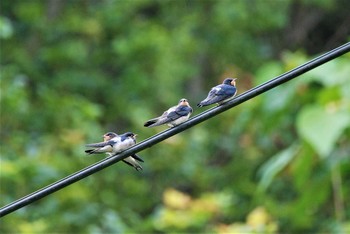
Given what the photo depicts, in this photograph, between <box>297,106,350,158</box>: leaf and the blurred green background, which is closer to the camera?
<box>297,106,350,158</box>: leaf

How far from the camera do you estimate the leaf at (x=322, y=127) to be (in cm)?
554

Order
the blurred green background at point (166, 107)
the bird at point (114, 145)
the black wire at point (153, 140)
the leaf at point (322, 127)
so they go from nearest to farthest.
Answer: the black wire at point (153, 140), the bird at point (114, 145), the leaf at point (322, 127), the blurred green background at point (166, 107)

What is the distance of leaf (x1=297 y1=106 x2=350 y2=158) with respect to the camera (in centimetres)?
554

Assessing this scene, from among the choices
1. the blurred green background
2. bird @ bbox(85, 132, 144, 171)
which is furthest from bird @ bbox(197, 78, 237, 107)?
the blurred green background

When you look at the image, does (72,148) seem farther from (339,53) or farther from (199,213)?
(339,53)

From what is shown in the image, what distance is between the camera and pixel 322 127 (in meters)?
5.66

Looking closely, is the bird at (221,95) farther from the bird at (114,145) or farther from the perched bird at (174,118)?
the bird at (114,145)

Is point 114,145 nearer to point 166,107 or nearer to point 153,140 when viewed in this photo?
point 153,140

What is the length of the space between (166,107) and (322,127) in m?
5.68

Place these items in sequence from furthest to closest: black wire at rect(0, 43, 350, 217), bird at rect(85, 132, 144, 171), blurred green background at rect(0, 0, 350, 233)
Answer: blurred green background at rect(0, 0, 350, 233) → bird at rect(85, 132, 144, 171) → black wire at rect(0, 43, 350, 217)

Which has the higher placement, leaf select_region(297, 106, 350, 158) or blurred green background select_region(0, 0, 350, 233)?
blurred green background select_region(0, 0, 350, 233)

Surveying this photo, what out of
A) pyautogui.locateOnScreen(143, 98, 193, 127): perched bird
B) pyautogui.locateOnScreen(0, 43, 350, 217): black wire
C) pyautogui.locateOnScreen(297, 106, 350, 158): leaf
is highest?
pyautogui.locateOnScreen(297, 106, 350, 158): leaf

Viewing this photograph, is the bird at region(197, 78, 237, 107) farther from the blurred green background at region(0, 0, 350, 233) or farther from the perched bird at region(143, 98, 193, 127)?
the blurred green background at region(0, 0, 350, 233)

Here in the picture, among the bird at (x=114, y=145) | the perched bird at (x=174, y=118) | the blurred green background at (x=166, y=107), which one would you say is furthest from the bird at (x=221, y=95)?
the blurred green background at (x=166, y=107)
